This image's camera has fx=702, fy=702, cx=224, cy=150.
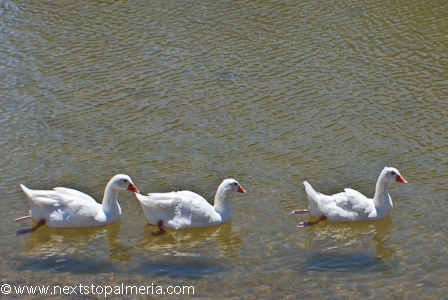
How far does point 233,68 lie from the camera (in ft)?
63.4

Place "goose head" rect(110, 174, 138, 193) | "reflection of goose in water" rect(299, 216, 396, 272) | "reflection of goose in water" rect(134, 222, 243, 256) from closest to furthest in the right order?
"reflection of goose in water" rect(299, 216, 396, 272) → "reflection of goose in water" rect(134, 222, 243, 256) → "goose head" rect(110, 174, 138, 193)

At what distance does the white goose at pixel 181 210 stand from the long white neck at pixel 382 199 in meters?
2.74

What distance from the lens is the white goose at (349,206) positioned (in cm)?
1264

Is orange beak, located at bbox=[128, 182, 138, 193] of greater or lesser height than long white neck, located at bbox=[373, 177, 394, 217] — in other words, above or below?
above

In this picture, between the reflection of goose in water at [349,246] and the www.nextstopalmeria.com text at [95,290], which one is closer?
the www.nextstopalmeria.com text at [95,290]

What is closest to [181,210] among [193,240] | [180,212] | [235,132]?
[180,212]

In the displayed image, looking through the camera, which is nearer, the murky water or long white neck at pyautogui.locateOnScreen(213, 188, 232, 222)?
the murky water

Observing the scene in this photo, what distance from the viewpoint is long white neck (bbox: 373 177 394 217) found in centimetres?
1270

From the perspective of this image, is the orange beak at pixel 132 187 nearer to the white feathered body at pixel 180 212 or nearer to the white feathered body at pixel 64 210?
the white feathered body at pixel 180 212

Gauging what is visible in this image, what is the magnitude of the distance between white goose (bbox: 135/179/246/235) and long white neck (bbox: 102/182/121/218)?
0.43 meters

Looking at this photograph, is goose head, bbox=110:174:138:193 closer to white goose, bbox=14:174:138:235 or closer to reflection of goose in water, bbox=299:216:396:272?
white goose, bbox=14:174:138:235

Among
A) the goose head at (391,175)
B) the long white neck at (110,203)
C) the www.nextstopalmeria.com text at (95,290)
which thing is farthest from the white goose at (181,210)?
the goose head at (391,175)

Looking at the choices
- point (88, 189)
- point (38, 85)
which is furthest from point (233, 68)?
point (88, 189)

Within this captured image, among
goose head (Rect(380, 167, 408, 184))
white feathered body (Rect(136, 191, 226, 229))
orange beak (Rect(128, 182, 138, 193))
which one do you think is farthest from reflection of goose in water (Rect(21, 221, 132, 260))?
goose head (Rect(380, 167, 408, 184))
